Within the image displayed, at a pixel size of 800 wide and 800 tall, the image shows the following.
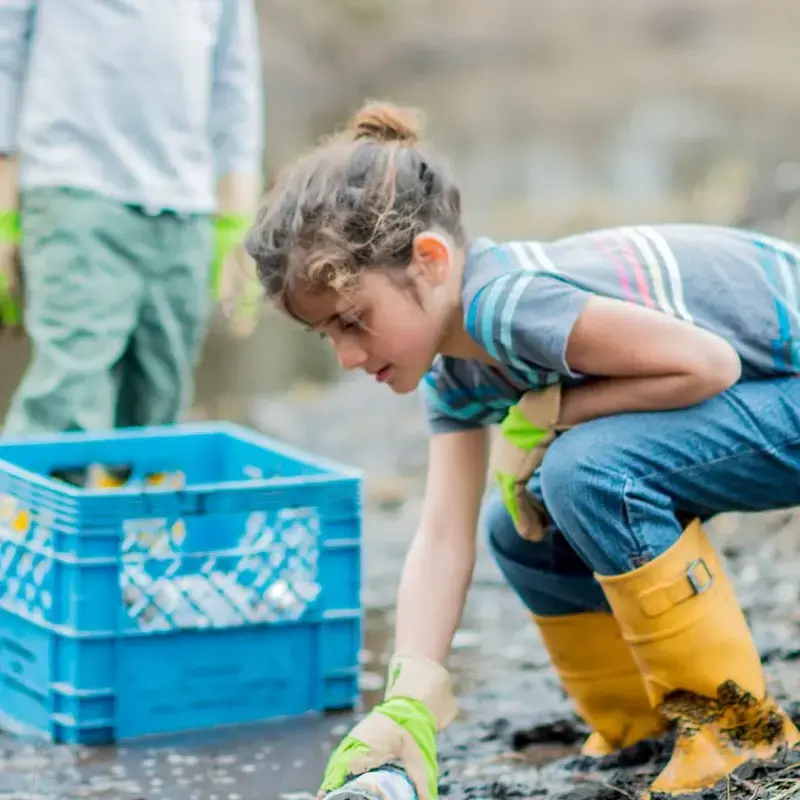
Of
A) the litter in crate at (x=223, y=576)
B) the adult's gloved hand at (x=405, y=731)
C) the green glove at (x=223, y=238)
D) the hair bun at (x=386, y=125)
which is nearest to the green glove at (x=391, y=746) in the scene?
the adult's gloved hand at (x=405, y=731)

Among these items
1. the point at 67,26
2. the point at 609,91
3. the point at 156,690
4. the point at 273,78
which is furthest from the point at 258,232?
the point at 609,91

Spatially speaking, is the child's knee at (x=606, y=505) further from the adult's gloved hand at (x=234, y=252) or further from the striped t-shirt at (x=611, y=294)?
the adult's gloved hand at (x=234, y=252)

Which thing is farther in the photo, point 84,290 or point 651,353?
point 84,290

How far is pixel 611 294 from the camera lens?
258 cm

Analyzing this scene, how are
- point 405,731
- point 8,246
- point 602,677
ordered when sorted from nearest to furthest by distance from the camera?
point 405,731 < point 602,677 < point 8,246

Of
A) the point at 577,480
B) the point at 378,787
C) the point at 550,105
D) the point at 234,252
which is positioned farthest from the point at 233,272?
Result: the point at 550,105

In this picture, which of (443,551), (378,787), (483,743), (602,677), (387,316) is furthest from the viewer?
(483,743)

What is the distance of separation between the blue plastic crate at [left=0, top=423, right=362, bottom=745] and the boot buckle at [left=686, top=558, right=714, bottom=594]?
0.86 m

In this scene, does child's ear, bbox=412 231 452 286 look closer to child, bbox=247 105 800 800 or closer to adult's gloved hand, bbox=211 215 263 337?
child, bbox=247 105 800 800

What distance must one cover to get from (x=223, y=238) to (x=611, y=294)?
176cm

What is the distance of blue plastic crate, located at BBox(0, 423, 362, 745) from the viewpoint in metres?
3.09

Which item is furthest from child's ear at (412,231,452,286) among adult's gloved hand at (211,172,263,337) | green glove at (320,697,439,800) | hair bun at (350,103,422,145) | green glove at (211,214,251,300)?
green glove at (211,214,251,300)

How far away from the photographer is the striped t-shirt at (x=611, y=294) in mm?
2500

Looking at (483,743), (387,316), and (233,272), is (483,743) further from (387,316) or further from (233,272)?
(233,272)
